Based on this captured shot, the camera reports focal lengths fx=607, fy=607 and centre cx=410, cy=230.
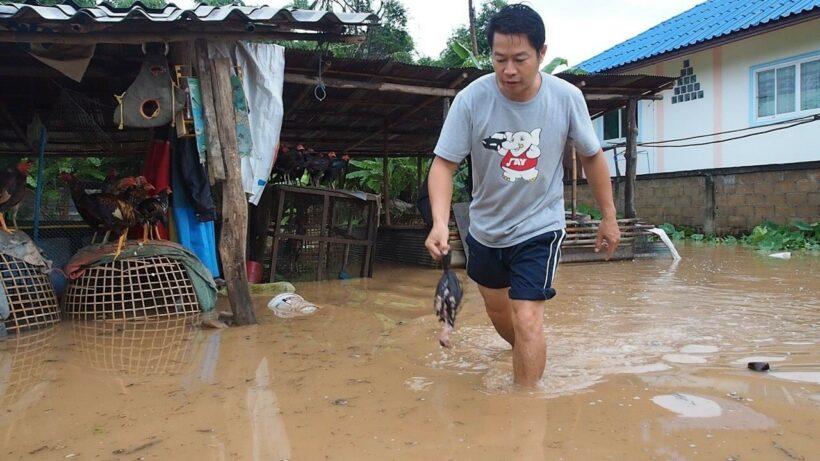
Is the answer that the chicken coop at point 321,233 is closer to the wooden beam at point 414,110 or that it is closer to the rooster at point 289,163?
the rooster at point 289,163

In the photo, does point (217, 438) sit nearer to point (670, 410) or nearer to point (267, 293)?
Answer: point (670, 410)

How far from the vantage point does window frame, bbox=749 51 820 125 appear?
11.8m

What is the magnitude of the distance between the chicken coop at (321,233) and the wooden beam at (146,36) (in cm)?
237

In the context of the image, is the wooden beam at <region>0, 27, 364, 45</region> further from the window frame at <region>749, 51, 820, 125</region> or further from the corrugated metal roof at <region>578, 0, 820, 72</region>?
the window frame at <region>749, 51, 820, 125</region>

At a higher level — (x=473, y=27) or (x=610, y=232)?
(x=473, y=27)

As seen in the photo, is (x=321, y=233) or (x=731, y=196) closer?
(x=321, y=233)

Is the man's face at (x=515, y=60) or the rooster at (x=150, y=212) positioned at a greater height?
the man's face at (x=515, y=60)

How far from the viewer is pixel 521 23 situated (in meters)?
2.55

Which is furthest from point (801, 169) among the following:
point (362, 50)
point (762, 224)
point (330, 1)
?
point (362, 50)

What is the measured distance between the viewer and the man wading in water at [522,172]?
2680 millimetres

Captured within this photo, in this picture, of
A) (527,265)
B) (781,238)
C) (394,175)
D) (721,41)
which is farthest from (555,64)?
(527,265)

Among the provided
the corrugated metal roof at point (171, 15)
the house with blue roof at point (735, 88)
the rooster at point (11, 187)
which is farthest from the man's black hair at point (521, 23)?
the house with blue roof at point (735, 88)

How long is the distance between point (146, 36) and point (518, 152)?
323 centimetres

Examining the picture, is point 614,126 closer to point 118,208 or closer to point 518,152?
point 118,208
